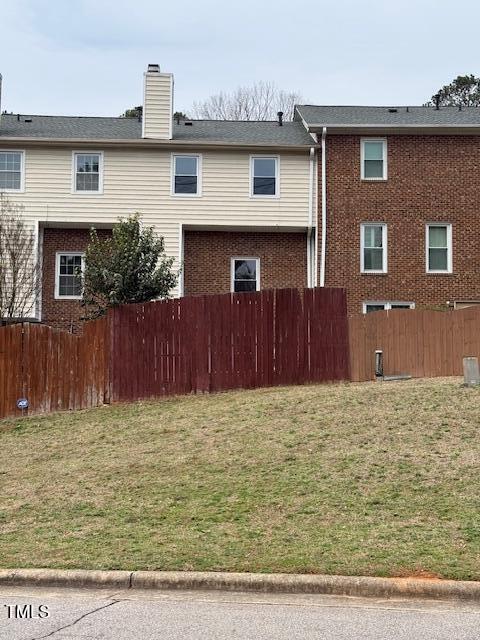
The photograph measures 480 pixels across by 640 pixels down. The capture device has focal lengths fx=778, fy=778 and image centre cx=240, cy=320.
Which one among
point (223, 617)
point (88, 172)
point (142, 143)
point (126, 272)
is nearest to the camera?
point (223, 617)

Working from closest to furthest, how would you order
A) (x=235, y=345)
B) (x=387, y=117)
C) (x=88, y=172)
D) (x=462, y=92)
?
(x=235, y=345) → (x=88, y=172) → (x=387, y=117) → (x=462, y=92)

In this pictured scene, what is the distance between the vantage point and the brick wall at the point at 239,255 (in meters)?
24.6

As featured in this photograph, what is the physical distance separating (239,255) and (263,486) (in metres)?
15.9

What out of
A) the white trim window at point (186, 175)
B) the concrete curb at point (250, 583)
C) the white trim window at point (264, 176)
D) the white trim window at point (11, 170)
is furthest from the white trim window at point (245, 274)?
the concrete curb at point (250, 583)

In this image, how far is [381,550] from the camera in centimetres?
728

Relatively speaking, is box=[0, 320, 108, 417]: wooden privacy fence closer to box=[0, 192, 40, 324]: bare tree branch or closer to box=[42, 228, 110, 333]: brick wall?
box=[0, 192, 40, 324]: bare tree branch

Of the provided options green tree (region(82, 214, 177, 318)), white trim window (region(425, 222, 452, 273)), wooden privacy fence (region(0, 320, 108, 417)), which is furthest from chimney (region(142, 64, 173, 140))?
wooden privacy fence (region(0, 320, 108, 417))

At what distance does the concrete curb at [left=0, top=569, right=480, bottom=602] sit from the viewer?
650 centimetres

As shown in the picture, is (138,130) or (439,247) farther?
(138,130)

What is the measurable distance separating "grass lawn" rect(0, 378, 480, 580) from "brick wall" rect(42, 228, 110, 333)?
10131mm

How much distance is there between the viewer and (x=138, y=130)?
1013 inches

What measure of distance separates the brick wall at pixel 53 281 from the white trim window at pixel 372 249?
26.3 feet

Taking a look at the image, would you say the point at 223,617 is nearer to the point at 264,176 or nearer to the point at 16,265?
the point at 16,265

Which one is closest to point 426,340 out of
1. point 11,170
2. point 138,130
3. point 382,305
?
point 382,305
